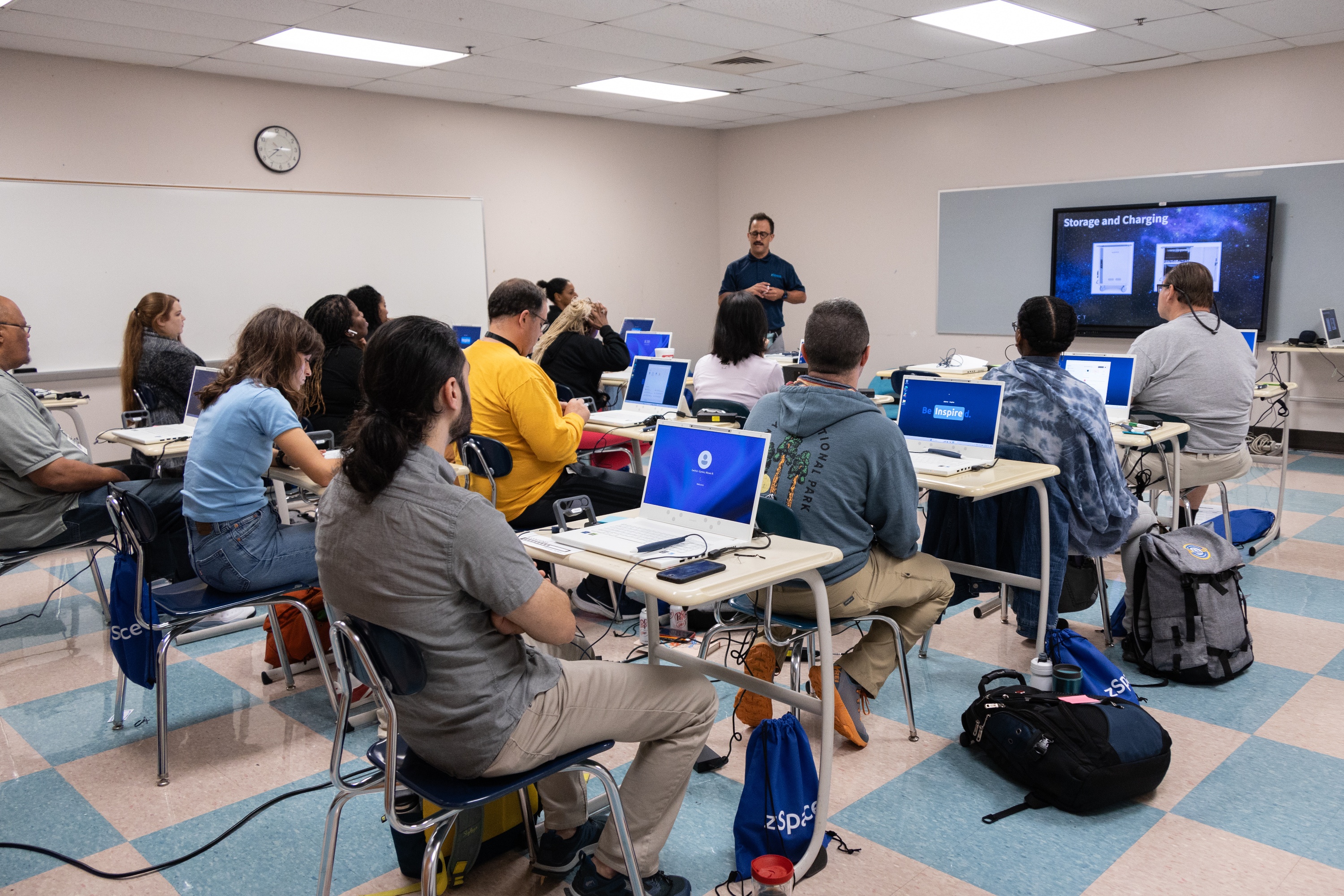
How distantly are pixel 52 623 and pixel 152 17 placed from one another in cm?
317

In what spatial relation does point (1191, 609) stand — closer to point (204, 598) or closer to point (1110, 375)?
point (1110, 375)

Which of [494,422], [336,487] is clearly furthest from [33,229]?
[336,487]

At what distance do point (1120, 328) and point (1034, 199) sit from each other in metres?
1.27

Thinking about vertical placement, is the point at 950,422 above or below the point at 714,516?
above

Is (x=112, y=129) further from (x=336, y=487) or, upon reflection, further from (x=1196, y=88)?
(x=1196, y=88)

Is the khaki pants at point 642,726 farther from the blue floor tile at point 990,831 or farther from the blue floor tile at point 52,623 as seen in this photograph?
the blue floor tile at point 52,623

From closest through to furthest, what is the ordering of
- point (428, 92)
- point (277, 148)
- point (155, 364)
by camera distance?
1. point (155, 364)
2. point (277, 148)
3. point (428, 92)

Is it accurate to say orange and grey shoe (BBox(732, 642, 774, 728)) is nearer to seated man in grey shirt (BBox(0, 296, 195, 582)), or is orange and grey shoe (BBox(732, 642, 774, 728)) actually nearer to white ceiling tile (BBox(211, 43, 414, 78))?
seated man in grey shirt (BBox(0, 296, 195, 582))

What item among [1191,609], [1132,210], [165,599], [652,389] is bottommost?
[1191,609]

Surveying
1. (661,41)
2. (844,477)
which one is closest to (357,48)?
(661,41)

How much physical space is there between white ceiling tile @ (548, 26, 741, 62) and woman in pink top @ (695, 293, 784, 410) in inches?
89.1

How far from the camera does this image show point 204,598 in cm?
278

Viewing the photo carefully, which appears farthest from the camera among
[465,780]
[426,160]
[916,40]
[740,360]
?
[426,160]

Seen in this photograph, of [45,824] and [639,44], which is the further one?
[639,44]
